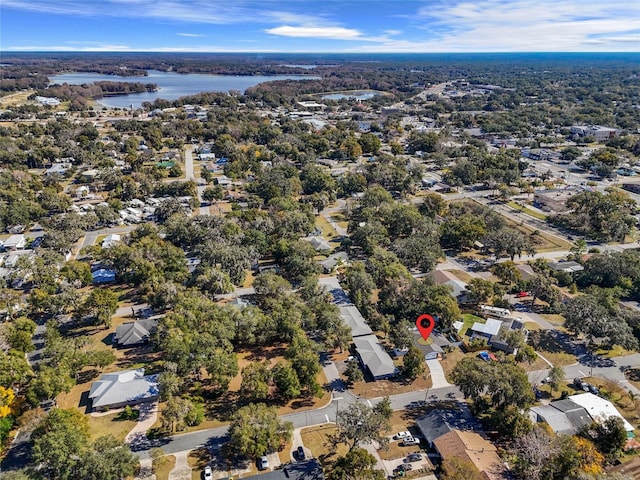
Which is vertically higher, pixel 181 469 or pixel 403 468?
pixel 403 468

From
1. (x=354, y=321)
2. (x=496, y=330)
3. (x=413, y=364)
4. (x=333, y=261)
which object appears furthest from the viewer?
(x=333, y=261)

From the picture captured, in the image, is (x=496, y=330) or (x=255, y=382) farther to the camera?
(x=496, y=330)

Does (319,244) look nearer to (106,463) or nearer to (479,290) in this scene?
(479,290)

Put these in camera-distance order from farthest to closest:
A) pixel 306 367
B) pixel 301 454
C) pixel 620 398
→ pixel 620 398, pixel 306 367, pixel 301 454

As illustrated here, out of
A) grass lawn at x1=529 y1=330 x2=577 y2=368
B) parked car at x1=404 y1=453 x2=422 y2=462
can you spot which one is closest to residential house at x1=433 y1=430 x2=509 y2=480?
parked car at x1=404 y1=453 x2=422 y2=462

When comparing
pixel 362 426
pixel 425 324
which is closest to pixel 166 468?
pixel 362 426

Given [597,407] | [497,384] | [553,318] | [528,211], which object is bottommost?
[553,318]

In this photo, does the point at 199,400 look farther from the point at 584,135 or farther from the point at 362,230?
the point at 584,135

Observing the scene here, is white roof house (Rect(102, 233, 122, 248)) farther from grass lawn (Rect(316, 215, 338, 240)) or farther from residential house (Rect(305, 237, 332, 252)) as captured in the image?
grass lawn (Rect(316, 215, 338, 240))
